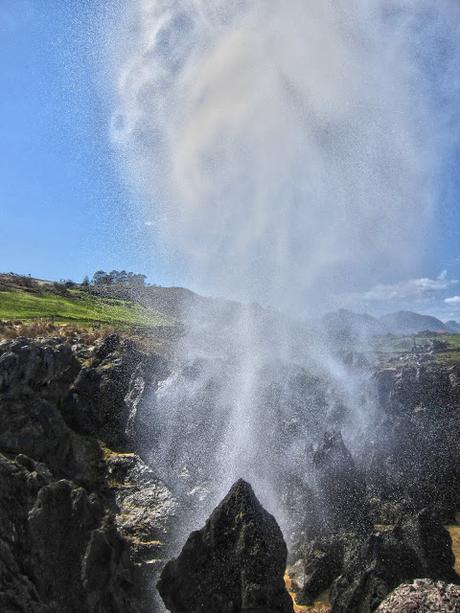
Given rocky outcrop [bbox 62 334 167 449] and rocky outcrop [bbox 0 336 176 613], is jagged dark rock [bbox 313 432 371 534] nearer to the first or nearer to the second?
rocky outcrop [bbox 0 336 176 613]

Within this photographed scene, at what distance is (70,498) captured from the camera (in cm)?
1355

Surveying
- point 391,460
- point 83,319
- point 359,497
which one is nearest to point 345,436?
point 391,460

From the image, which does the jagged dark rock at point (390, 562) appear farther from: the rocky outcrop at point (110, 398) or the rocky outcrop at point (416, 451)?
the rocky outcrop at point (110, 398)

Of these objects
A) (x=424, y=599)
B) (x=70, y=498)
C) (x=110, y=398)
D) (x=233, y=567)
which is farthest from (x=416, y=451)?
(x=70, y=498)

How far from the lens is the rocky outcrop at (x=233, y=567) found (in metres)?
11.8

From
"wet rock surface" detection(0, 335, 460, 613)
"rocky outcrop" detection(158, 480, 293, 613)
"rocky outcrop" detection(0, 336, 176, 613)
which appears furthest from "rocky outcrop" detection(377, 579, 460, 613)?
"rocky outcrop" detection(0, 336, 176, 613)

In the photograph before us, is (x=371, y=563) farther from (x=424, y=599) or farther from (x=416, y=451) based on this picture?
(x=416, y=451)

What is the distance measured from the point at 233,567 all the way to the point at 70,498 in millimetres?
5168

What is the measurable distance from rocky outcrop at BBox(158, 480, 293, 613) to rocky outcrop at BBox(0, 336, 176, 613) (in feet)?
5.84

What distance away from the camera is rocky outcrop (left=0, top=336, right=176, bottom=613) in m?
12.0

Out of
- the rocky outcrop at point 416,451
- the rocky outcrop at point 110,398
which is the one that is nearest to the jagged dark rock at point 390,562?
the rocky outcrop at point 416,451

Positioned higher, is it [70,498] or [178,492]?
[70,498]

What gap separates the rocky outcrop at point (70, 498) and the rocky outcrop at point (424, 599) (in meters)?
7.58

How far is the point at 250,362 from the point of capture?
49625mm
